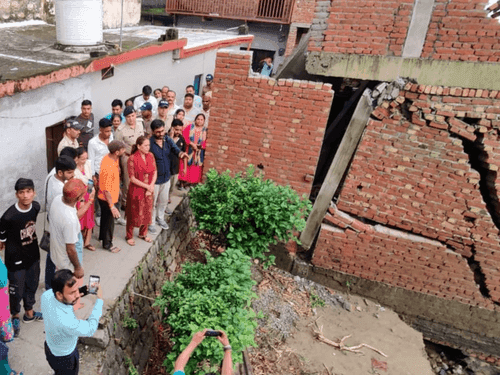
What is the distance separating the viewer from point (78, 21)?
6.74 m

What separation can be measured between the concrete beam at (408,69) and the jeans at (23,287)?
4.43 m

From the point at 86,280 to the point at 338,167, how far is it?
4005 mm

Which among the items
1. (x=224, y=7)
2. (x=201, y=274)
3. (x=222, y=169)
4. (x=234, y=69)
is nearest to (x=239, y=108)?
(x=234, y=69)

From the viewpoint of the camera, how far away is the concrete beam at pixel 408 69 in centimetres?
516

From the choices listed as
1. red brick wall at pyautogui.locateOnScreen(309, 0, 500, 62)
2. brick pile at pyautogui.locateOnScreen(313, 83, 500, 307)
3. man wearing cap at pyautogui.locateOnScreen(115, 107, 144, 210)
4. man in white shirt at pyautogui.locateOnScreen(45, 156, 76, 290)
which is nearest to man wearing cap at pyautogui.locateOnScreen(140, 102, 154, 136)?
man wearing cap at pyautogui.locateOnScreen(115, 107, 144, 210)

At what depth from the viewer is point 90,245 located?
16.2 ft

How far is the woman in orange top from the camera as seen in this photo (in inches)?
192

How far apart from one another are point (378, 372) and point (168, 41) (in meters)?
8.24

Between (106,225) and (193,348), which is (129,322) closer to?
(106,225)

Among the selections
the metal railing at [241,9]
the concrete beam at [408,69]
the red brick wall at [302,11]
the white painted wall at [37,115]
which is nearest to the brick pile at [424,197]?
the concrete beam at [408,69]

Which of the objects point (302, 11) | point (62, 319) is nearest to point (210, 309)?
point (62, 319)

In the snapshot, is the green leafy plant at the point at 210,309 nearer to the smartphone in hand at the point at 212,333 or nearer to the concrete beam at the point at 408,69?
the smartphone in hand at the point at 212,333

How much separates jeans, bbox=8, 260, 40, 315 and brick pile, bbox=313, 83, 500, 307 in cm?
432

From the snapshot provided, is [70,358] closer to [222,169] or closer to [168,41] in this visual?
[222,169]
